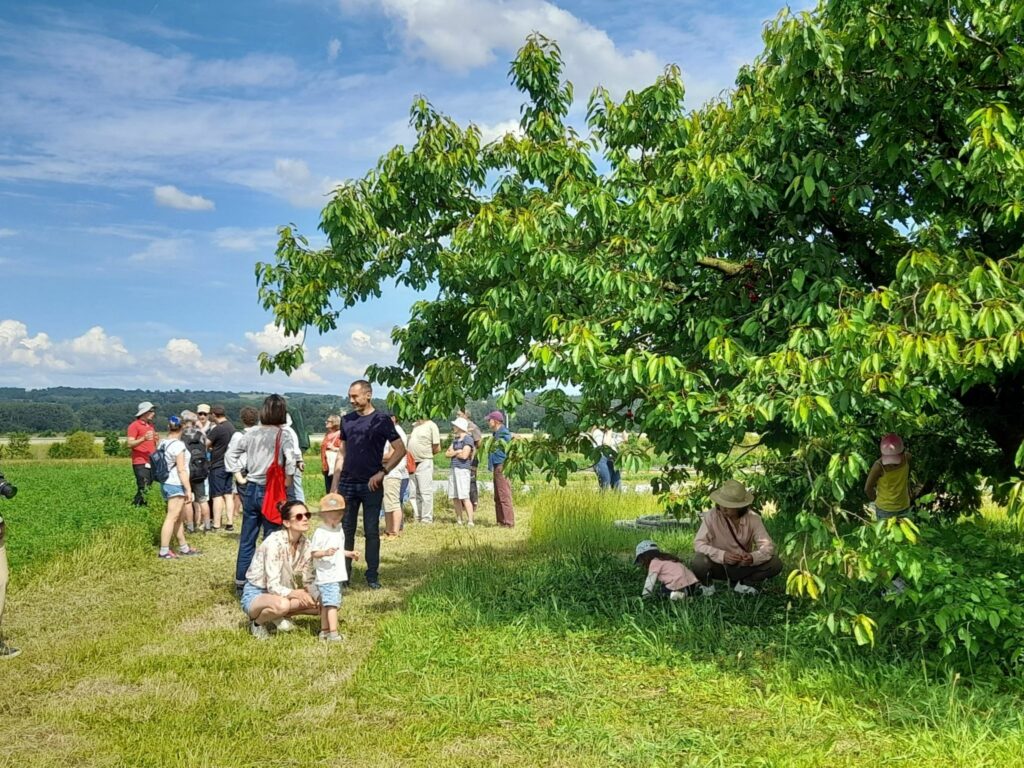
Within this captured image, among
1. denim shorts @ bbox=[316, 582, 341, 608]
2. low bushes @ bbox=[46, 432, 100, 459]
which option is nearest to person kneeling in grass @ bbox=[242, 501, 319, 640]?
denim shorts @ bbox=[316, 582, 341, 608]

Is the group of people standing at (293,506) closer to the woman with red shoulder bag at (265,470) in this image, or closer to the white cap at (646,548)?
the woman with red shoulder bag at (265,470)

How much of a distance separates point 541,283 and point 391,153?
100 inches

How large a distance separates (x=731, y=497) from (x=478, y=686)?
2.92 metres

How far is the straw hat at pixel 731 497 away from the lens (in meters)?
7.45

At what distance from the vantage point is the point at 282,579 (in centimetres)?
714

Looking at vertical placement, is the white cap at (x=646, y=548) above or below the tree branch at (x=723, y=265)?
below

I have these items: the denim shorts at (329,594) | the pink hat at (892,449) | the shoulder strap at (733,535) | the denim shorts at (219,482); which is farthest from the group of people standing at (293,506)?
the pink hat at (892,449)

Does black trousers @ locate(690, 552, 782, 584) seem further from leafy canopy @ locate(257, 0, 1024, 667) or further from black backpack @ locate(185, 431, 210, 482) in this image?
black backpack @ locate(185, 431, 210, 482)

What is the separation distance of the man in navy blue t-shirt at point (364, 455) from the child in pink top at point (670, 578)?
252 centimetres

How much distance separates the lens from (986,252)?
257 inches

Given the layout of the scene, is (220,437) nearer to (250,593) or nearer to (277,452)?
(277,452)

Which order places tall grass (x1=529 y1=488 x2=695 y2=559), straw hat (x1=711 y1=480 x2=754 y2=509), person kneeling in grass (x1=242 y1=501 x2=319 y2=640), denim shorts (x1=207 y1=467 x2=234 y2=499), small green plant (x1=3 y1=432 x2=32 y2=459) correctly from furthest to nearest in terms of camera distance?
small green plant (x1=3 y1=432 x2=32 y2=459)
denim shorts (x1=207 y1=467 x2=234 y2=499)
tall grass (x1=529 y1=488 x2=695 y2=559)
straw hat (x1=711 y1=480 x2=754 y2=509)
person kneeling in grass (x1=242 y1=501 x2=319 y2=640)

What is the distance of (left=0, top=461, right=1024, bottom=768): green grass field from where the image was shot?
466 cm

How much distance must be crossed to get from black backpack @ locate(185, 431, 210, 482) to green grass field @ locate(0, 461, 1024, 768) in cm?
392
